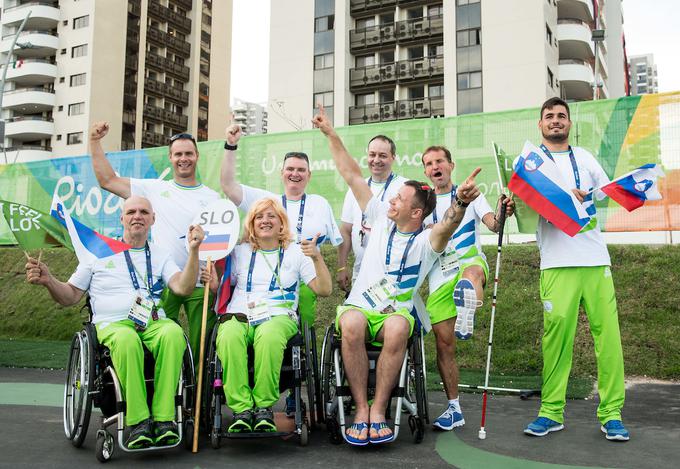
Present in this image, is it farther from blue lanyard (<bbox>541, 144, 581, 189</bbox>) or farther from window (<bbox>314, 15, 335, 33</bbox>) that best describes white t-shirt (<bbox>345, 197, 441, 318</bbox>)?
window (<bbox>314, 15, 335, 33</bbox>)

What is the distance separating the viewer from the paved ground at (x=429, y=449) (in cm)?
324

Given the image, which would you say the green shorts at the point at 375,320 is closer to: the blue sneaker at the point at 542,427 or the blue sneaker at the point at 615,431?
the blue sneaker at the point at 542,427

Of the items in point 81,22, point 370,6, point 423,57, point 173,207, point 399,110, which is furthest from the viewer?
point 81,22

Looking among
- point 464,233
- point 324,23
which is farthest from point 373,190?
point 324,23

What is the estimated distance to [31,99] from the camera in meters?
43.2

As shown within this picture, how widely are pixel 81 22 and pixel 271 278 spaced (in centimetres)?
Answer: 4616

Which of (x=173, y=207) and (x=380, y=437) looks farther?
(x=173, y=207)

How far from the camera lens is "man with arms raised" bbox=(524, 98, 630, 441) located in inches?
151

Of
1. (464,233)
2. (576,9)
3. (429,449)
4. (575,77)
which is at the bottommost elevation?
(429,449)

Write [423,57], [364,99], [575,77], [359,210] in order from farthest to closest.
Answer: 1. [364,99]
2. [423,57]
3. [575,77]
4. [359,210]

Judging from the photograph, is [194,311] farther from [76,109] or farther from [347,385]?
[76,109]

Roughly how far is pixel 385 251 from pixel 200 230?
1.15 metres

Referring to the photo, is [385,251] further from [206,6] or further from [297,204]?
[206,6]

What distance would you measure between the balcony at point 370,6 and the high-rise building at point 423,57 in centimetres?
5
